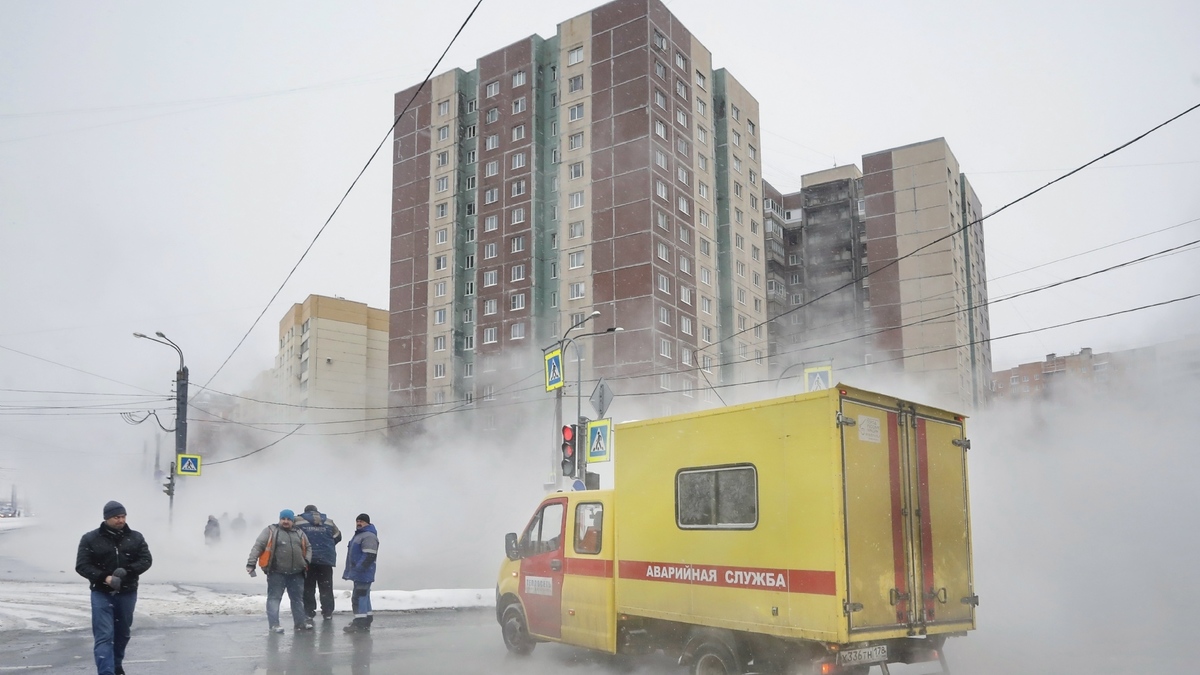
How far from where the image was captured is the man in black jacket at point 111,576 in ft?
26.4

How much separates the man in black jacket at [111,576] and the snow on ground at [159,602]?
193 inches

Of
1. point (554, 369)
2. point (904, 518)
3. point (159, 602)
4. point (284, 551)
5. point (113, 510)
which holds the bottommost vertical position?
point (159, 602)

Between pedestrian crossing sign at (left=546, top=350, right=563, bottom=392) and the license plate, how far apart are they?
16.2 meters

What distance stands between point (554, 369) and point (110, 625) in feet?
52.2

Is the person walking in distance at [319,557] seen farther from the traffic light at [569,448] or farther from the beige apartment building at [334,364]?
the beige apartment building at [334,364]

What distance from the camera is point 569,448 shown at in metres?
18.5

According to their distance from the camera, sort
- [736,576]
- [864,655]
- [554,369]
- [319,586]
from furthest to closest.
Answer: [554,369] → [319,586] → [736,576] → [864,655]

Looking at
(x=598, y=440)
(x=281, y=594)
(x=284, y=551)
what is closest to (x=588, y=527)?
(x=284, y=551)

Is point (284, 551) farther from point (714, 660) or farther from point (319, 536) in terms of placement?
point (714, 660)

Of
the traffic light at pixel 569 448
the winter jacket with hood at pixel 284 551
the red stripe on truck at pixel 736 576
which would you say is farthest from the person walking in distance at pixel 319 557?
the red stripe on truck at pixel 736 576

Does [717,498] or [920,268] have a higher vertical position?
[920,268]

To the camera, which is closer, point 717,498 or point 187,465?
point 717,498

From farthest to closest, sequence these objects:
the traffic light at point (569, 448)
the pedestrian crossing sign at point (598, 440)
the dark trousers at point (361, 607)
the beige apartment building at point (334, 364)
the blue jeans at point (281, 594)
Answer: the beige apartment building at point (334, 364) < the pedestrian crossing sign at point (598, 440) < the traffic light at point (569, 448) < the dark trousers at point (361, 607) < the blue jeans at point (281, 594)

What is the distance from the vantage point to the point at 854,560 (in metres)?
7.07
